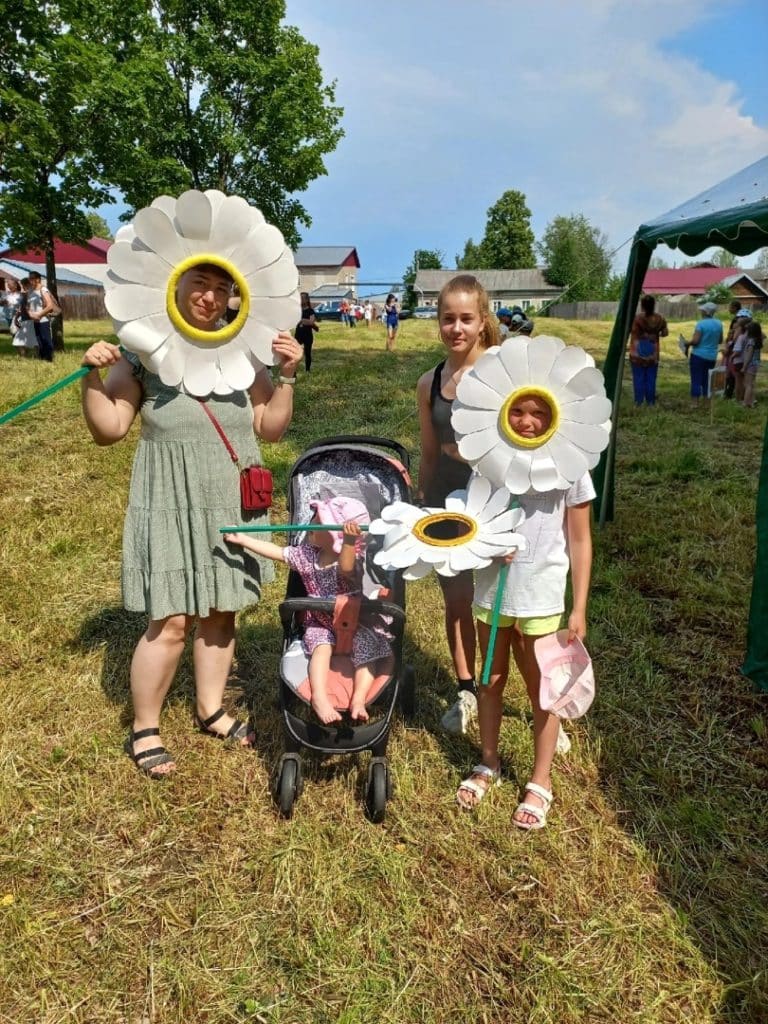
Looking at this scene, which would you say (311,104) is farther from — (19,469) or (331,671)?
(331,671)

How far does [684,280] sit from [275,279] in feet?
207

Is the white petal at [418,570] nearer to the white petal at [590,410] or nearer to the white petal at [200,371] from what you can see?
the white petal at [590,410]

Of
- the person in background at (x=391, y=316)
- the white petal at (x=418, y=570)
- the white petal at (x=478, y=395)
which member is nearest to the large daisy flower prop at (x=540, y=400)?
the white petal at (x=478, y=395)

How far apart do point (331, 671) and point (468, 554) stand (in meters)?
0.92

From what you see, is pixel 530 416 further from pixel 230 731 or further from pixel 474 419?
pixel 230 731

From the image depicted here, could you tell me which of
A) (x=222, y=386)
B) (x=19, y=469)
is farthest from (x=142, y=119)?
(x=222, y=386)

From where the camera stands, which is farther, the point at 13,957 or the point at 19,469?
the point at 19,469

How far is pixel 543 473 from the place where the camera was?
2.12m

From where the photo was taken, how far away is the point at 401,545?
2.14m

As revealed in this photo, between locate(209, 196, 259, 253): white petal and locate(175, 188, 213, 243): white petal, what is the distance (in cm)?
2

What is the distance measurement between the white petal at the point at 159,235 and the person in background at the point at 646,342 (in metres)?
8.98

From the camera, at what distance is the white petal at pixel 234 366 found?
2.29 metres

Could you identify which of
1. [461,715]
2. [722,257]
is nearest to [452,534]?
[461,715]

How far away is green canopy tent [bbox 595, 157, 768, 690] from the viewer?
10.4 feet
